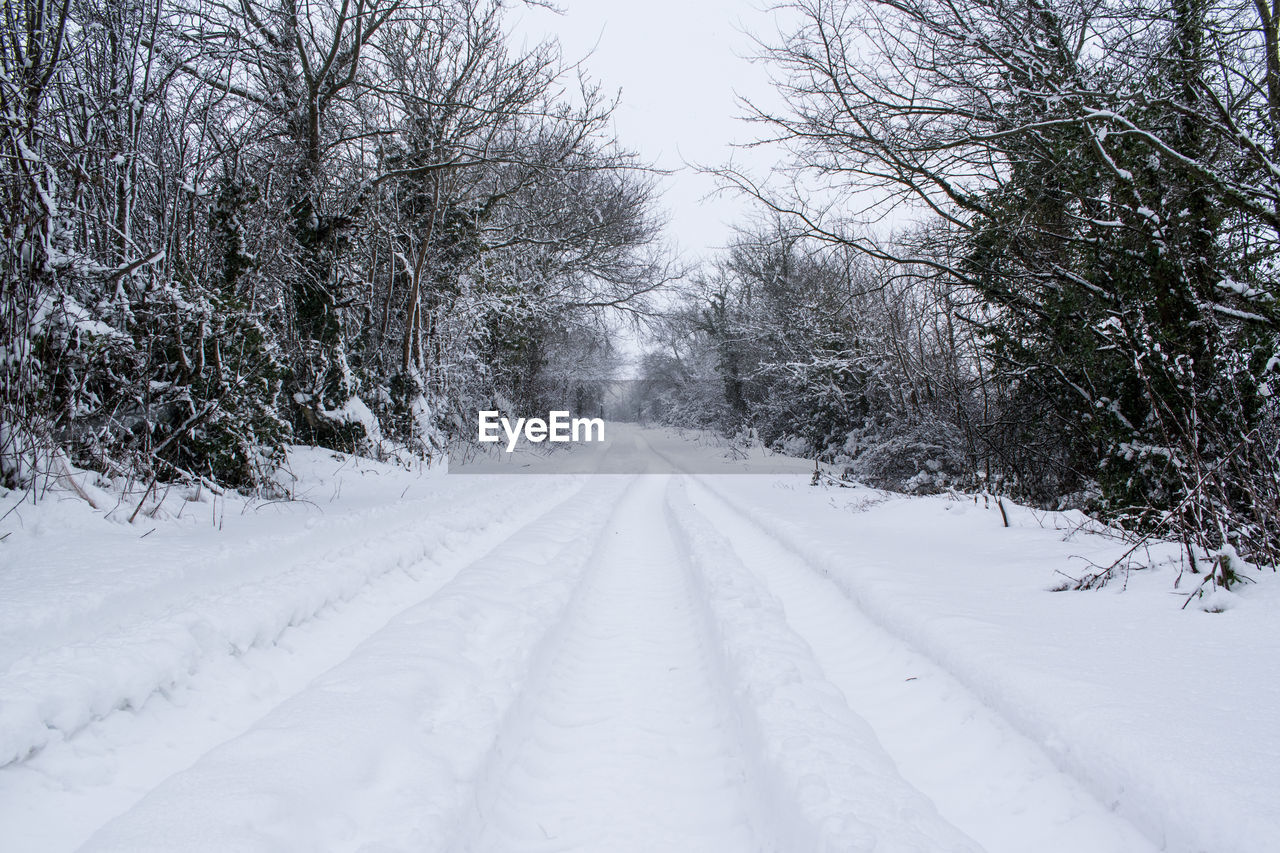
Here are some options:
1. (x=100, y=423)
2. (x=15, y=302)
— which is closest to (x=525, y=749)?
(x=15, y=302)

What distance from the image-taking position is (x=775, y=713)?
8.89 feet

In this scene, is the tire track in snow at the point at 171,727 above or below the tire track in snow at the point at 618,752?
above

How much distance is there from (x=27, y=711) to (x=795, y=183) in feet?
32.4

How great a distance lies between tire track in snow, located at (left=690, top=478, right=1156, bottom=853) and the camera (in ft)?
6.79

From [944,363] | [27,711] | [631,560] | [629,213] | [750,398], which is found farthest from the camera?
[750,398]

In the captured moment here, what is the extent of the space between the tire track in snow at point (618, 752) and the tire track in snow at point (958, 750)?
28.2 inches

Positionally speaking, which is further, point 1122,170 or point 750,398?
point 750,398

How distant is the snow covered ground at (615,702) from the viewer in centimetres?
202

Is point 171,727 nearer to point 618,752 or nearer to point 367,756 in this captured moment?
point 367,756

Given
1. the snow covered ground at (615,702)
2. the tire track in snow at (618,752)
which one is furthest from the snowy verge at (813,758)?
the tire track in snow at (618,752)

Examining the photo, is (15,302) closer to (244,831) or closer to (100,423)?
(100,423)

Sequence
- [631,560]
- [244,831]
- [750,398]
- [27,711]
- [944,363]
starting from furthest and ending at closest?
[750,398] → [944,363] → [631,560] → [27,711] → [244,831]

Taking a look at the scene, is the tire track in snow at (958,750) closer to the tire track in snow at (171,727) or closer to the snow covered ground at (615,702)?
the snow covered ground at (615,702)

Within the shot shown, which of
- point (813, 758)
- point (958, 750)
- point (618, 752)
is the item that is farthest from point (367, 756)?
point (958, 750)
